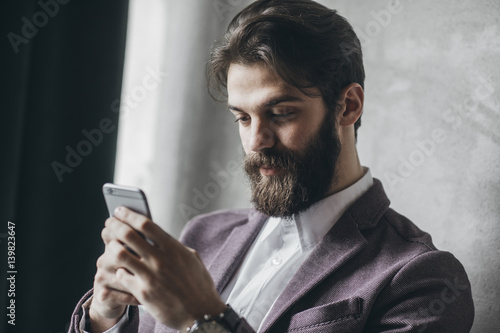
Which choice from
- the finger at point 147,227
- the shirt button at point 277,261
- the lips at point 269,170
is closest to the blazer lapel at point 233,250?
the shirt button at point 277,261

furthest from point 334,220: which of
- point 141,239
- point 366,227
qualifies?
point 141,239

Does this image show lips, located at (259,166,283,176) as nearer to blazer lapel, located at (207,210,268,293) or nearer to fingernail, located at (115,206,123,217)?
blazer lapel, located at (207,210,268,293)

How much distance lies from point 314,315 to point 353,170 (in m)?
0.41

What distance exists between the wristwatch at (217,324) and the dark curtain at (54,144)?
0.76 m

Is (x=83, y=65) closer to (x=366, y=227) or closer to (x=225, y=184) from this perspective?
(x=225, y=184)

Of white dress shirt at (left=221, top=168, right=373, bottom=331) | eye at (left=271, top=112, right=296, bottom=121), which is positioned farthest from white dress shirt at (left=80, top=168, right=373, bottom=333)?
eye at (left=271, top=112, right=296, bottom=121)

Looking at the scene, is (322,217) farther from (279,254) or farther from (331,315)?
(331,315)

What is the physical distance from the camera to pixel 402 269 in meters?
1.06

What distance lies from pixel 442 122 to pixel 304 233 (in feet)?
1.65

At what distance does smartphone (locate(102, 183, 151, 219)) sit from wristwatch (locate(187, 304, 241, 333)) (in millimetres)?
223

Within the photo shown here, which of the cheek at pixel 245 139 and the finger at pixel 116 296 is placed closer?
the finger at pixel 116 296

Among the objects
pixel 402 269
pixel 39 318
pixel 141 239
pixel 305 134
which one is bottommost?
pixel 39 318

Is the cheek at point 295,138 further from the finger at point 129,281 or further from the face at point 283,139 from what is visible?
the finger at point 129,281

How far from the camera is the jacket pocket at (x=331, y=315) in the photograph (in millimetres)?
1047
